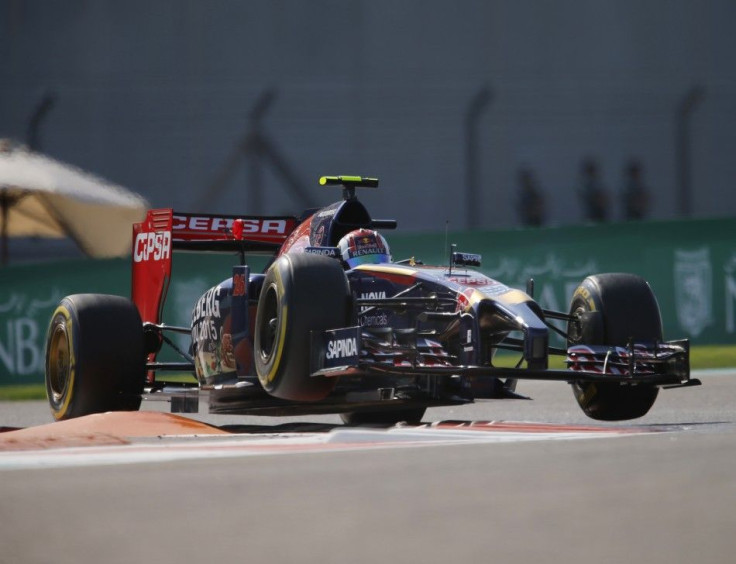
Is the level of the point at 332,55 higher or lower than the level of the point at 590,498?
higher

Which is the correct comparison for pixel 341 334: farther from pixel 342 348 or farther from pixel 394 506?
pixel 394 506

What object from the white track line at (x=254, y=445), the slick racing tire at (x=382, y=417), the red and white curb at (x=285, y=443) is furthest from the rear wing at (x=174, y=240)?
the white track line at (x=254, y=445)

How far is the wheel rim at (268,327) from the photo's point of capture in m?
7.81

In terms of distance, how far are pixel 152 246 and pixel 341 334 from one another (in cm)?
304

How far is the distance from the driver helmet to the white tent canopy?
810 cm

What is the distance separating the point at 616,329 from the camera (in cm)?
838

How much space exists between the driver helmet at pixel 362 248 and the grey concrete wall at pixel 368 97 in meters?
10.8

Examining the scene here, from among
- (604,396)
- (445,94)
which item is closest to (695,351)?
(604,396)

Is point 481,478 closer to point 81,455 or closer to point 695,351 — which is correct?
point 81,455

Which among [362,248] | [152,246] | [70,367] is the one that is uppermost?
[152,246]

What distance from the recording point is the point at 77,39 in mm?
20531

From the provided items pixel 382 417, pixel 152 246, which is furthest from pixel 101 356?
Answer: pixel 382 417

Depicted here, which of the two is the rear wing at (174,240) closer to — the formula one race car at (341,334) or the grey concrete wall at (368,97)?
the formula one race car at (341,334)

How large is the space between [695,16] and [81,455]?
59.5 ft
